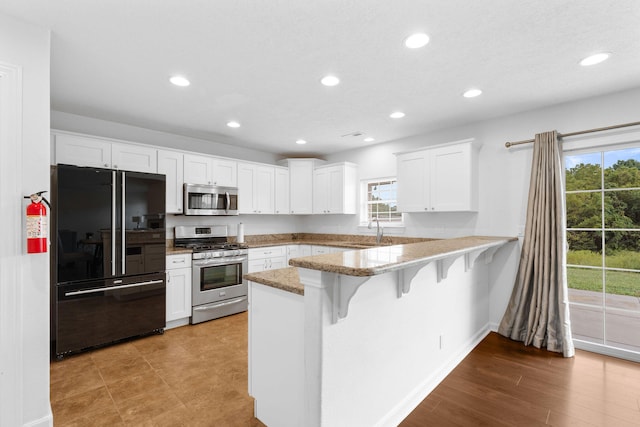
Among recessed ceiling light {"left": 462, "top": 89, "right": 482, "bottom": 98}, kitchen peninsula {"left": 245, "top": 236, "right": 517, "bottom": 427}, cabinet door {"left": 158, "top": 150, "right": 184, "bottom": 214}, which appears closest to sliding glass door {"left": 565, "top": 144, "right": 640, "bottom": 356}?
recessed ceiling light {"left": 462, "top": 89, "right": 482, "bottom": 98}

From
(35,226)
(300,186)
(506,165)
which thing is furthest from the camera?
(300,186)

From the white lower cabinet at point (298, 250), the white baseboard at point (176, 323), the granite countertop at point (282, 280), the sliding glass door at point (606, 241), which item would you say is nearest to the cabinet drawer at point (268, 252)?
the white lower cabinet at point (298, 250)

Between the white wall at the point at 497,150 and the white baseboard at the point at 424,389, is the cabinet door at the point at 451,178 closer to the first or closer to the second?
the white wall at the point at 497,150

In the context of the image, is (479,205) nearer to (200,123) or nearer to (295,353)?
(295,353)

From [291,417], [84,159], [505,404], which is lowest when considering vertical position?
[505,404]

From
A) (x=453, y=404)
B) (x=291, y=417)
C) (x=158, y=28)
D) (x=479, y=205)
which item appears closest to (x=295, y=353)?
(x=291, y=417)

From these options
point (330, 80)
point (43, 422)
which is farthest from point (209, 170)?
point (43, 422)

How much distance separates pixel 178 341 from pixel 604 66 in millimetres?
4770

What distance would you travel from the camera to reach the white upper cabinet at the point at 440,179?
3.68 metres

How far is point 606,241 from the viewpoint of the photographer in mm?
3072

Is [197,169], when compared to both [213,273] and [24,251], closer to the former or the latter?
[213,273]

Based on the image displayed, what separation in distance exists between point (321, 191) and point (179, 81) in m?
3.13

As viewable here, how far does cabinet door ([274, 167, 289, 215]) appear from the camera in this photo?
5324mm

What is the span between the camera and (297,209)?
18.2ft
